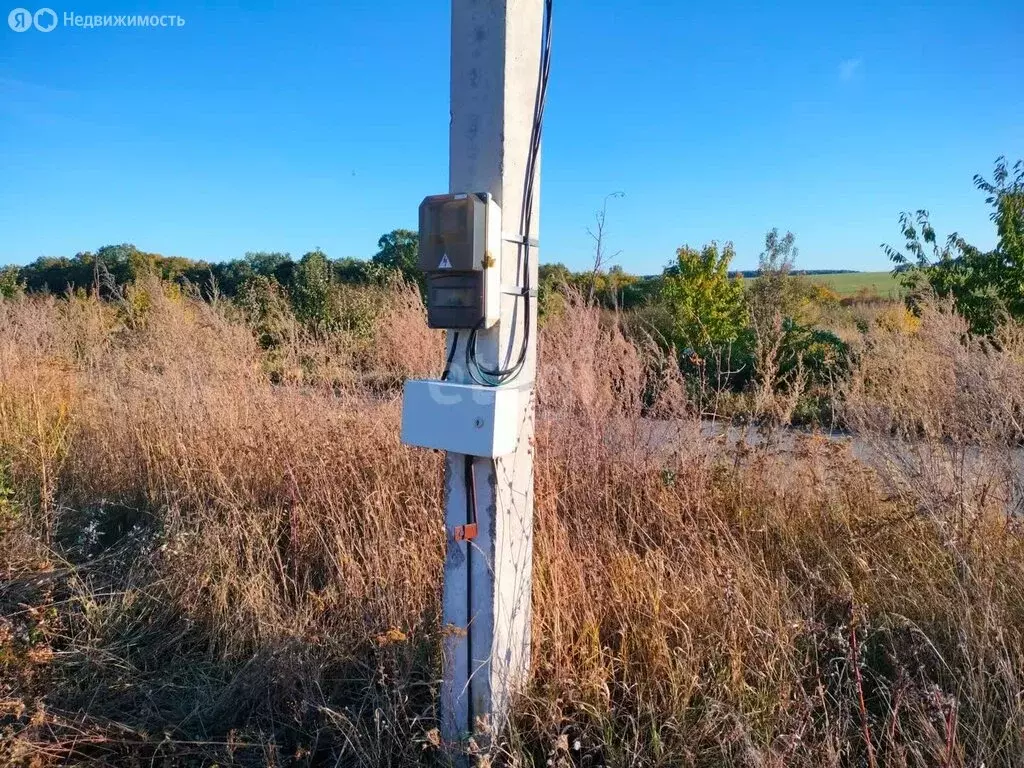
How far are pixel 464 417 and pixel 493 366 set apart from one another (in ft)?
0.65

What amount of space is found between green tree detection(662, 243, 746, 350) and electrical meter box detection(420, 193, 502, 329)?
9.57 m

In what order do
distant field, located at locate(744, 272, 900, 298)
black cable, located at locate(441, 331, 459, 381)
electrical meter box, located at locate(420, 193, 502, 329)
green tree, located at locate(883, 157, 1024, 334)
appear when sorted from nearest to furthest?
electrical meter box, located at locate(420, 193, 502, 329), black cable, located at locate(441, 331, 459, 381), green tree, located at locate(883, 157, 1024, 334), distant field, located at locate(744, 272, 900, 298)

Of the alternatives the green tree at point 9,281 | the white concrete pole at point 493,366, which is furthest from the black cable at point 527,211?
the green tree at point 9,281

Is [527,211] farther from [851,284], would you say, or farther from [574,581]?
[851,284]

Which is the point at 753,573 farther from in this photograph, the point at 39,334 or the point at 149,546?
the point at 39,334

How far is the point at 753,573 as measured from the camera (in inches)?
98.9

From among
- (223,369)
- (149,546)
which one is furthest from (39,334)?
(149,546)

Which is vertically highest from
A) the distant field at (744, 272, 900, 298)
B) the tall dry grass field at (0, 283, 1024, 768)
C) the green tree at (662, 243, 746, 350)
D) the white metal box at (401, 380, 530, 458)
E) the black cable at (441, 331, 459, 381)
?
the distant field at (744, 272, 900, 298)

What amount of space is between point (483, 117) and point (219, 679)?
7.86 feet

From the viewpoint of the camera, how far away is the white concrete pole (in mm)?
1894

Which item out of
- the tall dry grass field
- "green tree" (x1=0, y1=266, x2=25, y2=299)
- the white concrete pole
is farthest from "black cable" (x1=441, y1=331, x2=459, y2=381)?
"green tree" (x1=0, y1=266, x2=25, y2=299)

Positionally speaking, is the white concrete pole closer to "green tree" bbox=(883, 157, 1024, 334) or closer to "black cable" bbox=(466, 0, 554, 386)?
"black cable" bbox=(466, 0, 554, 386)

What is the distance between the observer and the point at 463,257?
6.07ft

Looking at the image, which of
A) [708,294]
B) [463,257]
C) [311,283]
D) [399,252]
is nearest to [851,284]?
[708,294]
